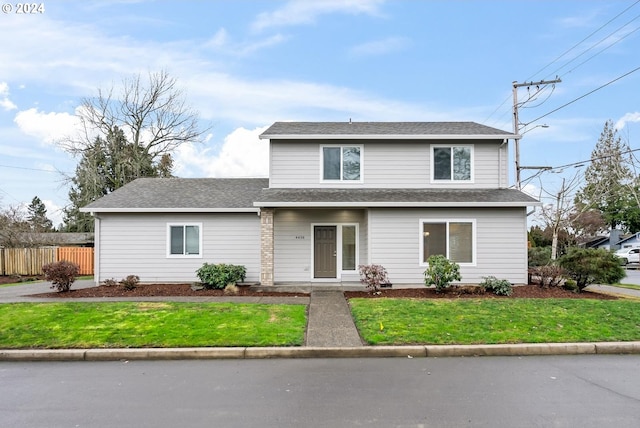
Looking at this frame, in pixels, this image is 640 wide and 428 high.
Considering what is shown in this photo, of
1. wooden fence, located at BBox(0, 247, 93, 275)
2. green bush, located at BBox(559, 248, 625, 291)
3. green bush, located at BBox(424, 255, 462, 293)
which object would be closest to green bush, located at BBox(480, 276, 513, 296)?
green bush, located at BBox(424, 255, 462, 293)

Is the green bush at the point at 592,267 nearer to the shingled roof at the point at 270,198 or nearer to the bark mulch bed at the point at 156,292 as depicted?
the shingled roof at the point at 270,198

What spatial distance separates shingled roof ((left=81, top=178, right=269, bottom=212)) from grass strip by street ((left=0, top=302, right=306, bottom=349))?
16.1ft

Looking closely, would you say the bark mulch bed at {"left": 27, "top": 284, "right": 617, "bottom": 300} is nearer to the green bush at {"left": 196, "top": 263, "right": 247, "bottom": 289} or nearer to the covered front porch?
the green bush at {"left": 196, "top": 263, "right": 247, "bottom": 289}

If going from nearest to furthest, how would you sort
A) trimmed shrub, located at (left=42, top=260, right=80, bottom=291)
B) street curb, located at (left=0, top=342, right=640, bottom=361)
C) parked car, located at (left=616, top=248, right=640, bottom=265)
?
1. street curb, located at (left=0, top=342, right=640, bottom=361)
2. trimmed shrub, located at (left=42, top=260, right=80, bottom=291)
3. parked car, located at (left=616, top=248, right=640, bottom=265)

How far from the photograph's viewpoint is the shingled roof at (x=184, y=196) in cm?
1441

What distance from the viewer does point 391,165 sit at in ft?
48.6

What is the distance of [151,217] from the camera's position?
1471cm

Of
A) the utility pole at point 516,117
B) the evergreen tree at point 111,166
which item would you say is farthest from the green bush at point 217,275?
the evergreen tree at point 111,166

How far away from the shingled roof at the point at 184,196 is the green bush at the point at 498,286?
26.2 ft

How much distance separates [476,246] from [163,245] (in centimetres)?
1097

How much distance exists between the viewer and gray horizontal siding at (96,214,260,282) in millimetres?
14625

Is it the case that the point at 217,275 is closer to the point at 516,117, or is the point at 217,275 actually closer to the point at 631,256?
the point at 516,117

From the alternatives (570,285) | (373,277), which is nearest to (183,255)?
(373,277)

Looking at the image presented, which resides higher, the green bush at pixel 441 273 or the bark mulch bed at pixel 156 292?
the green bush at pixel 441 273
